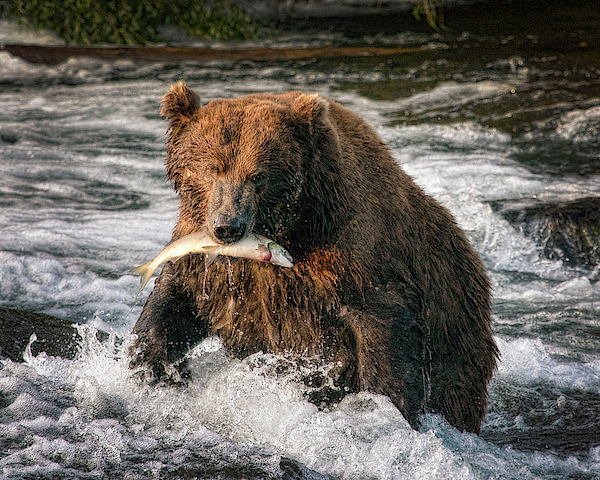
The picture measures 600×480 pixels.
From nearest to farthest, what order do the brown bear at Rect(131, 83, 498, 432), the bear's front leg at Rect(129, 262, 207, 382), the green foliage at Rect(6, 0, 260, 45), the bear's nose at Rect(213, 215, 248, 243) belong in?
the bear's nose at Rect(213, 215, 248, 243), the brown bear at Rect(131, 83, 498, 432), the bear's front leg at Rect(129, 262, 207, 382), the green foliage at Rect(6, 0, 260, 45)

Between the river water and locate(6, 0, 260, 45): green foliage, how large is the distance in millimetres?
759

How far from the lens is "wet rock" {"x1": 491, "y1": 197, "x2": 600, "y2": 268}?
22.4 feet

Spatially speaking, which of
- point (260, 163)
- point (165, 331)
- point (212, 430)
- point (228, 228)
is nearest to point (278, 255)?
point (228, 228)

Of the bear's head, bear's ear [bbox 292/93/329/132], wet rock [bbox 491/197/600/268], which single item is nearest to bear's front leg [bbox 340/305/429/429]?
the bear's head

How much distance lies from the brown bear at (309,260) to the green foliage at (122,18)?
956 cm

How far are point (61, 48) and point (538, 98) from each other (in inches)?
292

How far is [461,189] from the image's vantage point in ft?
26.7

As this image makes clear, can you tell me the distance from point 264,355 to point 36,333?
4.64 feet

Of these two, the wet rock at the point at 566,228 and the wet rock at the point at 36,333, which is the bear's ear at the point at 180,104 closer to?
the wet rock at the point at 36,333

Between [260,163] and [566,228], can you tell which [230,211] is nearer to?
[260,163]

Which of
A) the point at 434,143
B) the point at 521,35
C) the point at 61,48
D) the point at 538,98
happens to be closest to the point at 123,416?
the point at 434,143

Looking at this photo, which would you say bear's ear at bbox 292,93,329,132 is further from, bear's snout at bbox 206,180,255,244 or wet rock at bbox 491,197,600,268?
wet rock at bbox 491,197,600,268

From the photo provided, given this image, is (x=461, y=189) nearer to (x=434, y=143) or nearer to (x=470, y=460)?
(x=434, y=143)

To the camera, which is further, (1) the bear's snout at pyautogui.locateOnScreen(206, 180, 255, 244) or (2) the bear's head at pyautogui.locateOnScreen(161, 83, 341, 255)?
(2) the bear's head at pyautogui.locateOnScreen(161, 83, 341, 255)
